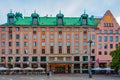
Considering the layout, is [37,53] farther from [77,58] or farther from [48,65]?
[77,58]

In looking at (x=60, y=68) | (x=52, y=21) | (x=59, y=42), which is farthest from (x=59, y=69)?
(x=52, y=21)

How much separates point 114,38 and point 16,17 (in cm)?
4043

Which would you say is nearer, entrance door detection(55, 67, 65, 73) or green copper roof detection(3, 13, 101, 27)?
entrance door detection(55, 67, 65, 73)

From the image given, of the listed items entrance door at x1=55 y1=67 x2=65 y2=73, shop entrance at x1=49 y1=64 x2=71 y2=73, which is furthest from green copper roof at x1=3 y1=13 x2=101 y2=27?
entrance door at x1=55 y1=67 x2=65 y2=73

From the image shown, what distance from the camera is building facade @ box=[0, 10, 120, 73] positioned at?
431ft

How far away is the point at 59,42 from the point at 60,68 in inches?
403

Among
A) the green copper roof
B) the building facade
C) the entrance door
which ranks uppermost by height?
the green copper roof

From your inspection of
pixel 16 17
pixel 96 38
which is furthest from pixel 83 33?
pixel 16 17

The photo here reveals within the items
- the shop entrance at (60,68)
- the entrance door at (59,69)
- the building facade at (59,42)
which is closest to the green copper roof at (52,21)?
the building facade at (59,42)

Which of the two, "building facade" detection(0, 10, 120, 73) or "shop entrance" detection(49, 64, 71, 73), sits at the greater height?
"building facade" detection(0, 10, 120, 73)

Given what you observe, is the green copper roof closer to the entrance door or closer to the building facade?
the building facade

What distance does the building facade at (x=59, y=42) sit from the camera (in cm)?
13138

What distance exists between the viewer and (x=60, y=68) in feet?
436

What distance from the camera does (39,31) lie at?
133m
